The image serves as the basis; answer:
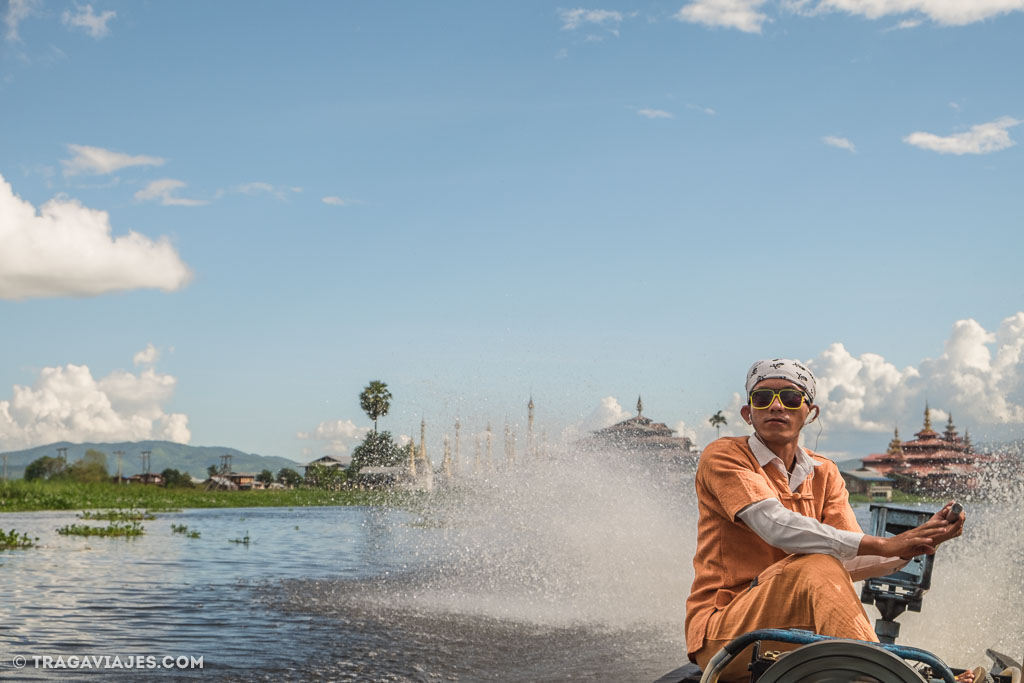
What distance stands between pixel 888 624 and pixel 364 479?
9607 cm

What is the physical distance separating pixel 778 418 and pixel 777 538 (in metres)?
0.53

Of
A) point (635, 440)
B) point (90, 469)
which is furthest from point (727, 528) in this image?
point (90, 469)

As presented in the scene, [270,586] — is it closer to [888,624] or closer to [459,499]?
[459,499]

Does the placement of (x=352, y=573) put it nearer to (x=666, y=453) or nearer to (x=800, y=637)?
(x=666, y=453)

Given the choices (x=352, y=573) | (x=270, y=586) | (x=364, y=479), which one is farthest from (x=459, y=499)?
(x=364, y=479)

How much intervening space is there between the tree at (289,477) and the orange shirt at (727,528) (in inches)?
5209

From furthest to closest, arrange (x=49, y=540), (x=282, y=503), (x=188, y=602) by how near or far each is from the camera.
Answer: (x=282, y=503) < (x=49, y=540) < (x=188, y=602)

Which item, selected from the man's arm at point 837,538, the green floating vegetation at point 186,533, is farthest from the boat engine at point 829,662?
the green floating vegetation at point 186,533

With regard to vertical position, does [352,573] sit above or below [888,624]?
below

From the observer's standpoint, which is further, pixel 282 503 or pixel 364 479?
pixel 364 479

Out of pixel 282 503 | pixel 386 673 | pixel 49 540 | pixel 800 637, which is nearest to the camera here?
pixel 800 637

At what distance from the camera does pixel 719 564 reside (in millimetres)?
3359

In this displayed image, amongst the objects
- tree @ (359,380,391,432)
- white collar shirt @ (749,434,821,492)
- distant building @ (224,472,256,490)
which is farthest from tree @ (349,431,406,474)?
white collar shirt @ (749,434,821,492)

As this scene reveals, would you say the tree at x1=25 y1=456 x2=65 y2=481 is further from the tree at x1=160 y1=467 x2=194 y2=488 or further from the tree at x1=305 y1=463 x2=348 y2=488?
the tree at x1=305 y1=463 x2=348 y2=488
